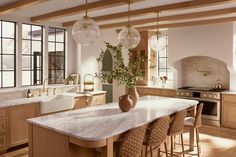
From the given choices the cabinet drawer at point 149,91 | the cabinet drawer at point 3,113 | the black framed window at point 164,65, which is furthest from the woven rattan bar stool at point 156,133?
the black framed window at point 164,65

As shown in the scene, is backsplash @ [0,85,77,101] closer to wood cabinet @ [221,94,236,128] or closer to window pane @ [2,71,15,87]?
window pane @ [2,71,15,87]

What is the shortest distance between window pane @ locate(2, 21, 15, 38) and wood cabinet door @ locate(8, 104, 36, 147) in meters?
1.76

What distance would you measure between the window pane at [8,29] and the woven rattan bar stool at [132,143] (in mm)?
4050

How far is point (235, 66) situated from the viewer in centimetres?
628

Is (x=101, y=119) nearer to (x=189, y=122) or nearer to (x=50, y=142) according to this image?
(x=50, y=142)

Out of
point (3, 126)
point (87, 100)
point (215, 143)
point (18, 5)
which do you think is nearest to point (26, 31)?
point (18, 5)

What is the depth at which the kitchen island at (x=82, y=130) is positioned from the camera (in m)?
2.59

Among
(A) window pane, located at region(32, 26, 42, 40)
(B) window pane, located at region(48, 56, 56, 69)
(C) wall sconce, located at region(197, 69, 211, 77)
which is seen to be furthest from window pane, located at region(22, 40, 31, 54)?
(C) wall sconce, located at region(197, 69, 211, 77)

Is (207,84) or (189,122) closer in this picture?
(189,122)

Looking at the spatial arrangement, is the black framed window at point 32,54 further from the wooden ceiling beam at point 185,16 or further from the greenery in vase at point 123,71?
the greenery in vase at point 123,71

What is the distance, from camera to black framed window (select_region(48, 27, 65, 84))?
6.40 meters

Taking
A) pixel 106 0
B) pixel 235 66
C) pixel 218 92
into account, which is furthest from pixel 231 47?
pixel 106 0

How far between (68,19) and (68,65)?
130cm

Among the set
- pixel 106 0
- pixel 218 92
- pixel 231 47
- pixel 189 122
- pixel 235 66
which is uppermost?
pixel 106 0
